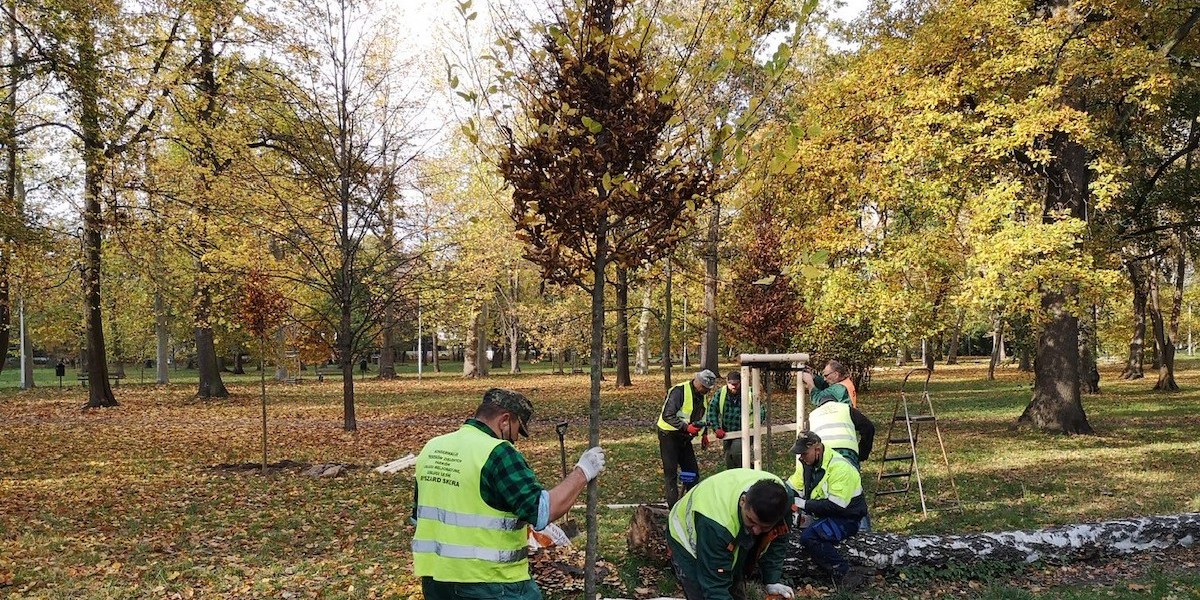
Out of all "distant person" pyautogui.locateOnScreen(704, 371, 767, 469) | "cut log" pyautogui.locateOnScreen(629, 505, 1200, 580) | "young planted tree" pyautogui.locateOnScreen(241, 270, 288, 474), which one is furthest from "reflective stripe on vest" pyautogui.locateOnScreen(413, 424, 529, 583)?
"young planted tree" pyautogui.locateOnScreen(241, 270, 288, 474)

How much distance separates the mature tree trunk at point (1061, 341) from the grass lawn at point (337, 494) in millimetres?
606

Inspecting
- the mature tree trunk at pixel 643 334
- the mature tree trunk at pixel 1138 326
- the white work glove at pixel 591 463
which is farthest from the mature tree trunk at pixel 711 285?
the white work glove at pixel 591 463

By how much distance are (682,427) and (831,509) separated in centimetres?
300

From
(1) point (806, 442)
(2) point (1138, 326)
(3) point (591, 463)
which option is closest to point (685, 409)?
(1) point (806, 442)

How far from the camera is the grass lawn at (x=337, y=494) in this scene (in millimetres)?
6324

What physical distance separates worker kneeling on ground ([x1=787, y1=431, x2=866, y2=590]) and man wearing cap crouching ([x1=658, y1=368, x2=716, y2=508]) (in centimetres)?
265

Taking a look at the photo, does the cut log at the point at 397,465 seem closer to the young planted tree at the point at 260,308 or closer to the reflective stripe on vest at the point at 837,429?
the young planted tree at the point at 260,308

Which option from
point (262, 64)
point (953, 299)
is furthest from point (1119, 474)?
point (262, 64)

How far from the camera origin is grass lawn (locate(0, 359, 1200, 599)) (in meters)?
6.32

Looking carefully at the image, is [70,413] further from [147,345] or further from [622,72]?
[147,345]

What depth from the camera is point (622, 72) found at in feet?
15.9

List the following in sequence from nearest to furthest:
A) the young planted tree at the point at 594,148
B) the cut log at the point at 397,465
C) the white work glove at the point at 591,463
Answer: the white work glove at the point at 591,463
the young planted tree at the point at 594,148
the cut log at the point at 397,465

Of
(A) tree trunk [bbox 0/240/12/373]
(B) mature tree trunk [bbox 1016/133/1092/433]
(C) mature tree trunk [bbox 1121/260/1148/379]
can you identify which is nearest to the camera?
(A) tree trunk [bbox 0/240/12/373]

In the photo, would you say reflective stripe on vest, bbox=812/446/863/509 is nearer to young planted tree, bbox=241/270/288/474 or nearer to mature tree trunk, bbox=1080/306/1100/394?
young planted tree, bbox=241/270/288/474
